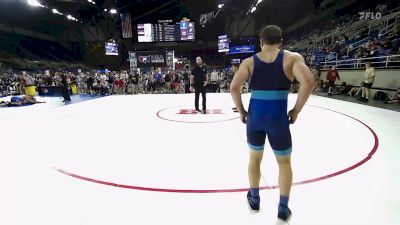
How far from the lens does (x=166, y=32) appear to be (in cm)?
1816

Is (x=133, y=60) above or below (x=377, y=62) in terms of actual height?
above

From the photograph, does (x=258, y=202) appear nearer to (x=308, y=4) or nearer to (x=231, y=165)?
(x=231, y=165)

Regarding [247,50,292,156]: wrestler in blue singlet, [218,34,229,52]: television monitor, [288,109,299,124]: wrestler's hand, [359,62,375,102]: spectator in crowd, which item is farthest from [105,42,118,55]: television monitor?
[288,109,299,124]: wrestler's hand

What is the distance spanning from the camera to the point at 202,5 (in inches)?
933

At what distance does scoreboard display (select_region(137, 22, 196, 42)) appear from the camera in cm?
1814

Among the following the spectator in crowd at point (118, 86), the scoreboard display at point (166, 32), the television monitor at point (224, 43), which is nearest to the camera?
the spectator in crowd at point (118, 86)

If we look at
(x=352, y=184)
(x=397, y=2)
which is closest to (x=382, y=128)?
(x=352, y=184)

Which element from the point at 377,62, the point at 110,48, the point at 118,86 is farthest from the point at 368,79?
the point at 110,48

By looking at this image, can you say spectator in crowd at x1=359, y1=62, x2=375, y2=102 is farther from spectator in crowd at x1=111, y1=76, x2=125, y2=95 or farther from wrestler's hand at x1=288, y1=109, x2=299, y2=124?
spectator in crowd at x1=111, y1=76, x2=125, y2=95

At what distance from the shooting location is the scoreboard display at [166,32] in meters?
18.1

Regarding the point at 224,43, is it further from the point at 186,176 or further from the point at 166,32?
the point at 186,176

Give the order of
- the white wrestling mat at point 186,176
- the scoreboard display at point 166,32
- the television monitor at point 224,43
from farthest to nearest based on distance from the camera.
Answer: the television monitor at point 224,43, the scoreboard display at point 166,32, the white wrestling mat at point 186,176

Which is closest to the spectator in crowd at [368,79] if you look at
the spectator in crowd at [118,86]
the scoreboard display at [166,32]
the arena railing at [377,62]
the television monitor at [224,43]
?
the arena railing at [377,62]

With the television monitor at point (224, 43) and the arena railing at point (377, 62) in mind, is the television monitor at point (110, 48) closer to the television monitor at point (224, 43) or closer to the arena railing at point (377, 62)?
the television monitor at point (224, 43)
